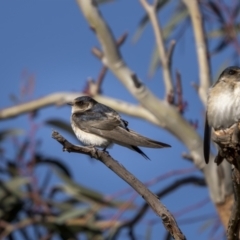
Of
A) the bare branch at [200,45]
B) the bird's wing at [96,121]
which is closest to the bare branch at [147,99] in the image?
the bare branch at [200,45]

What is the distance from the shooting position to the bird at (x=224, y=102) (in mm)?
4184

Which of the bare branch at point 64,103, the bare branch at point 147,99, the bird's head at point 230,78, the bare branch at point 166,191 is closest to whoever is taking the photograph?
the bird's head at point 230,78

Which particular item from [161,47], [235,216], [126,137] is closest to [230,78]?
[126,137]

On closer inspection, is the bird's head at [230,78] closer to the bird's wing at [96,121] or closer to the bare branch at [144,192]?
the bird's wing at [96,121]

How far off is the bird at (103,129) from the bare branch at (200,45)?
92.7 inches

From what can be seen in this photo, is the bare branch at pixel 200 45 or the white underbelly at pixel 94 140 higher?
the white underbelly at pixel 94 140

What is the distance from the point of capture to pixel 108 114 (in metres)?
4.42

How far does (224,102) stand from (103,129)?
511 mm

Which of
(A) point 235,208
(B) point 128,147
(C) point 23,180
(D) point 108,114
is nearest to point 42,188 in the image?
(C) point 23,180

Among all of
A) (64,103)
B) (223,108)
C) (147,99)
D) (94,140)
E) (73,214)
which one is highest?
(94,140)

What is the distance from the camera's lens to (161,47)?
7.30 metres

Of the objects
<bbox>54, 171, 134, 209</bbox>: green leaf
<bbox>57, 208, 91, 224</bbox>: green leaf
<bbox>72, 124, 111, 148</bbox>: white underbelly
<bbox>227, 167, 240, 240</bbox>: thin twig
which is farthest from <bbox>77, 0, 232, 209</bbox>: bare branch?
<bbox>227, 167, 240, 240</bbox>: thin twig

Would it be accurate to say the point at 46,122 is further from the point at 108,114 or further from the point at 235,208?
the point at 235,208

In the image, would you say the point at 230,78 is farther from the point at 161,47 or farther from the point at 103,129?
the point at 161,47
